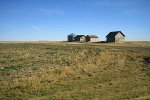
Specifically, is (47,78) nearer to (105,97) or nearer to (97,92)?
(97,92)

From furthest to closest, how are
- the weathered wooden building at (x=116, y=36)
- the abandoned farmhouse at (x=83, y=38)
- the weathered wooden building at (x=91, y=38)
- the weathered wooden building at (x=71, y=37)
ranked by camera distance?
the weathered wooden building at (x=71, y=37)
the abandoned farmhouse at (x=83, y=38)
the weathered wooden building at (x=91, y=38)
the weathered wooden building at (x=116, y=36)

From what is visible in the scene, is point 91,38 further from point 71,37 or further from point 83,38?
point 71,37

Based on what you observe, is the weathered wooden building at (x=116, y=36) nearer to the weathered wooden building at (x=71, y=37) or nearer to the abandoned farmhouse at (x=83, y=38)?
the abandoned farmhouse at (x=83, y=38)

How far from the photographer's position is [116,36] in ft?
307

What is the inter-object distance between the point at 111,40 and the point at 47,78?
7968 cm

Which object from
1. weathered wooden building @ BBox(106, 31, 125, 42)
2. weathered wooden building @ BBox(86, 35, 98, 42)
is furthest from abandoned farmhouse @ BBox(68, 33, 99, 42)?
weathered wooden building @ BBox(106, 31, 125, 42)

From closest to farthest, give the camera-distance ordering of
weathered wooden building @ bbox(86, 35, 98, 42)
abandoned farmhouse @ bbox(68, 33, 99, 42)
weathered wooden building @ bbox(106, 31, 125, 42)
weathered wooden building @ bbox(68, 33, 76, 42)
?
weathered wooden building @ bbox(106, 31, 125, 42), weathered wooden building @ bbox(86, 35, 98, 42), abandoned farmhouse @ bbox(68, 33, 99, 42), weathered wooden building @ bbox(68, 33, 76, 42)

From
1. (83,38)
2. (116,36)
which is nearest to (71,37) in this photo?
(83,38)

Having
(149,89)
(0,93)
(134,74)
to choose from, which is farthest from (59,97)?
(134,74)

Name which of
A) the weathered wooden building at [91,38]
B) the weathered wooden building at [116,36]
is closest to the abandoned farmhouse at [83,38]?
the weathered wooden building at [91,38]

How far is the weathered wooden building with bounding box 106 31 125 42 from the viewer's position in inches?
3683

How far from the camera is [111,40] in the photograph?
95625 mm

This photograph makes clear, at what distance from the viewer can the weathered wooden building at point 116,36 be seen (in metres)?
93.5

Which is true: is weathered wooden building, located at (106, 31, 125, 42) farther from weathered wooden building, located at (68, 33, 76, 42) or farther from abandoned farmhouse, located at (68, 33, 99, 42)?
weathered wooden building, located at (68, 33, 76, 42)
